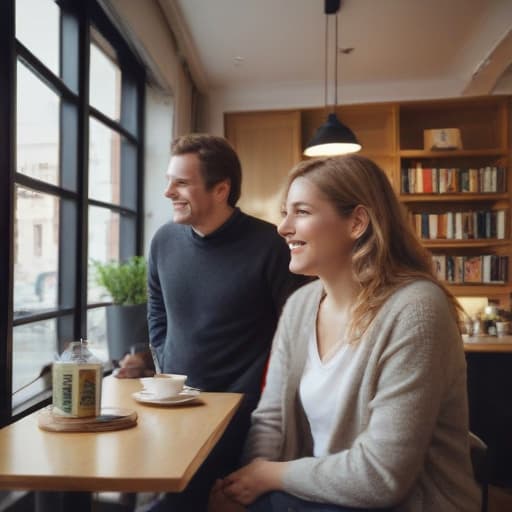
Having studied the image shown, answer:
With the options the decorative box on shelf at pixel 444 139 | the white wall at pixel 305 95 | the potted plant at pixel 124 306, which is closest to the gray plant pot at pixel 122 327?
the potted plant at pixel 124 306

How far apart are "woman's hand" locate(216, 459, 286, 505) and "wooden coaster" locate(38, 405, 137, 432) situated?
0.91 ft

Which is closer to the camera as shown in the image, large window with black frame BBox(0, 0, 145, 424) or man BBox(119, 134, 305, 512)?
man BBox(119, 134, 305, 512)

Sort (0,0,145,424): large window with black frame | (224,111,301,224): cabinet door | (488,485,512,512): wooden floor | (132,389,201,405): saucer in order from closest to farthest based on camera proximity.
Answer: (132,389,201,405): saucer → (0,0,145,424): large window with black frame → (488,485,512,512): wooden floor → (224,111,301,224): cabinet door

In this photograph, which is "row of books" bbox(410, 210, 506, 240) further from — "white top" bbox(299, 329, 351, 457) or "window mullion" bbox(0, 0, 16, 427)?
"white top" bbox(299, 329, 351, 457)

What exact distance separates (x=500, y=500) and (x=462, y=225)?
2.75 meters

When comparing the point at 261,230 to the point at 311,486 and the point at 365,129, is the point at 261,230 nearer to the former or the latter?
the point at 311,486

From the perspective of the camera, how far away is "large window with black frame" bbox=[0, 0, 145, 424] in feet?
6.66

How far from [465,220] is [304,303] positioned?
4009 mm

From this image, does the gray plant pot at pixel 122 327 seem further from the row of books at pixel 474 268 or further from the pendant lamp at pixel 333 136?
the row of books at pixel 474 268

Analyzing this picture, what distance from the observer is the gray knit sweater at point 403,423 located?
1.12 meters

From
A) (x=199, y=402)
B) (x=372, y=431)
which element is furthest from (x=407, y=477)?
(x=199, y=402)

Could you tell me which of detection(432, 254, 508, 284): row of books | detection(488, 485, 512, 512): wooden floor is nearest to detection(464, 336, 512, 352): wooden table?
detection(488, 485, 512, 512): wooden floor

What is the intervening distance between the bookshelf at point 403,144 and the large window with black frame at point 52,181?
1708 mm

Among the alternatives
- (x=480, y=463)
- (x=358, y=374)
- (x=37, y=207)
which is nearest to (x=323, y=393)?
(x=358, y=374)
